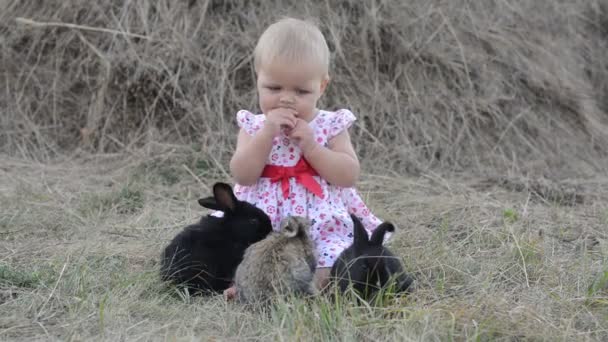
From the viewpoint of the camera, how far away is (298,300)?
2.61 metres

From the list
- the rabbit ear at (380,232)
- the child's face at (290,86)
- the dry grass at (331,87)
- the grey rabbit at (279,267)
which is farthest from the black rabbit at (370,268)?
the dry grass at (331,87)

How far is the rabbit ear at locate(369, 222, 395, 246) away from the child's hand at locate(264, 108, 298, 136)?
0.64m

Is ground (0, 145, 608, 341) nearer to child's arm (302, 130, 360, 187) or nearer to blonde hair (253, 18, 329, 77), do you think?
→ child's arm (302, 130, 360, 187)

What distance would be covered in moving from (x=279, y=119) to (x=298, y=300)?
2.87ft

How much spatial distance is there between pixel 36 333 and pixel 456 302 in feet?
4.62

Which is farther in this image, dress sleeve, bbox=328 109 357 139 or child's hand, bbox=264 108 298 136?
dress sleeve, bbox=328 109 357 139

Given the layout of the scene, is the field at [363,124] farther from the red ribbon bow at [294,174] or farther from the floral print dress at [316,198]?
the red ribbon bow at [294,174]

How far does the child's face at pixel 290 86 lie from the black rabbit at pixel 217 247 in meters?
0.42

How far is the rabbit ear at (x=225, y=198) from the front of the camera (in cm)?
312

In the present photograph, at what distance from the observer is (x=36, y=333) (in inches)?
102

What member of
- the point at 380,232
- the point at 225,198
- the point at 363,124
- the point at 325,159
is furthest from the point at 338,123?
the point at 363,124

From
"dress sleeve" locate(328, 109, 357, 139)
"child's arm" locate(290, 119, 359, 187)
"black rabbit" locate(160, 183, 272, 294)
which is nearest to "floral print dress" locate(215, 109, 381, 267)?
"dress sleeve" locate(328, 109, 357, 139)

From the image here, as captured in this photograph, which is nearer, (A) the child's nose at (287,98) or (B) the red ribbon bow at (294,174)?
(A) the child's nose at (287,98)

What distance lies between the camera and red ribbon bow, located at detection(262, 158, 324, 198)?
334 cm
